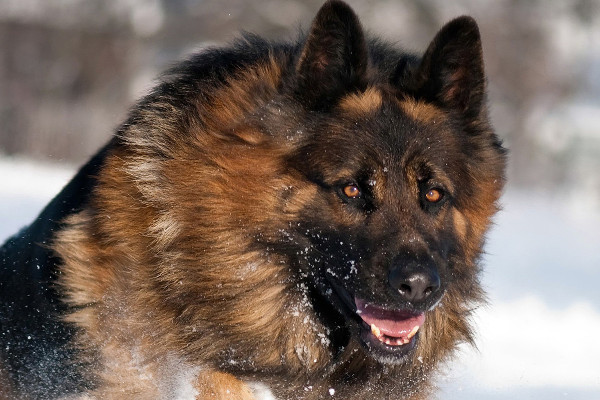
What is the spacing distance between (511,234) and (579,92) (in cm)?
1661

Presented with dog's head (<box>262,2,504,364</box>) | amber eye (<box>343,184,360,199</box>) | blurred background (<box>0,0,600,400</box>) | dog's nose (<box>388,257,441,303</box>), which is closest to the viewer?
dog's nose (<box>388,257,441,303</box>)

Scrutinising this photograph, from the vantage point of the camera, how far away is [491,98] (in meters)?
25.0

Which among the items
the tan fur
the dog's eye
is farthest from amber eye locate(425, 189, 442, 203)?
the tan fur

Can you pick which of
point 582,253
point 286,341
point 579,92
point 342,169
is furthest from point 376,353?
point 579,92

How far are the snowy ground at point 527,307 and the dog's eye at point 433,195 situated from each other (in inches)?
27.6

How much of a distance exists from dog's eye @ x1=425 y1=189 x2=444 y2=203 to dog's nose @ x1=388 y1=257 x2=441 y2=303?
0.41 meters

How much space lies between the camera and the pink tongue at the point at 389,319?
3.68 metres

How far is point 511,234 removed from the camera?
1511 centimetres

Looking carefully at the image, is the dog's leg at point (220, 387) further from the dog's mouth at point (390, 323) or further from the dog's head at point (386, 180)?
the dog's mouth at point (390, 323)

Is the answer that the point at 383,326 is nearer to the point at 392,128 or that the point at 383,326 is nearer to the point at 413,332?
the point at 413,332

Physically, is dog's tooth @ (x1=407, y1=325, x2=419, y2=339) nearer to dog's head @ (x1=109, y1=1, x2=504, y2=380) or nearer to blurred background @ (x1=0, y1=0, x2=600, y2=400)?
dog's head @ (x1=109, y1=1, x2=504, y2=380)

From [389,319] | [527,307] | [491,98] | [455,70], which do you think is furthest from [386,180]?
[491,98]

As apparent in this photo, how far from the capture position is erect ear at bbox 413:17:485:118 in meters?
3.90

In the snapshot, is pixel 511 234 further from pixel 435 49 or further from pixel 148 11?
pixel 148 11
